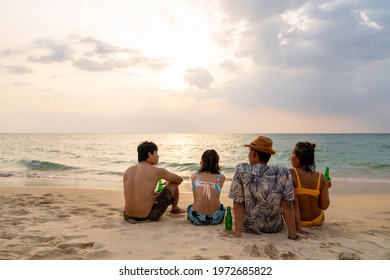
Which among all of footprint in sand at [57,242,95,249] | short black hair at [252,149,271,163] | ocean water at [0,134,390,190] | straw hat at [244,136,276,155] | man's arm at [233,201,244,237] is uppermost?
straw hat at [244,136,276,155]

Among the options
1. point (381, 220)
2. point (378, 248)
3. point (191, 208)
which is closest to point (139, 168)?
point (191, 208)

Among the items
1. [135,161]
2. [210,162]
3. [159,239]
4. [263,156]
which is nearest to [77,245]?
[159,239]

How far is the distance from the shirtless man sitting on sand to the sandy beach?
7.3 inches

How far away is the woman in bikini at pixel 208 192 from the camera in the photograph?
524cm

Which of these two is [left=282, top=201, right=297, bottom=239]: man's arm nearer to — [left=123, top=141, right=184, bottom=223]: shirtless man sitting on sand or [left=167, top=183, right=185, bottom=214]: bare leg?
[left=123, top=141, right=184, bottom=223]: shirtless man sitting on sand

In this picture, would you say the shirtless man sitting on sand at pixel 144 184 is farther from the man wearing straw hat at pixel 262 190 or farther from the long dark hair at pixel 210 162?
the man wearing straw hat at pixel 262 190

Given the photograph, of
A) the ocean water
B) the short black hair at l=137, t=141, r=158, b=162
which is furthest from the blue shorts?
the ocean water

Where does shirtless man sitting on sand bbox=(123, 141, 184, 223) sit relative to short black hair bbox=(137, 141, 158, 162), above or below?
below

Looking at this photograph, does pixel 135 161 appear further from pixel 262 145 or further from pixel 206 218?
pixel 262 145

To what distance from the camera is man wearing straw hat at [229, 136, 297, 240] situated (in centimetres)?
439

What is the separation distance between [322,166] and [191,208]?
1854 cm

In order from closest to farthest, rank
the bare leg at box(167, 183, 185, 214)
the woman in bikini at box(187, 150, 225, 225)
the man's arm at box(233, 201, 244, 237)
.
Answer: the man's arm at box(233, 201, 244, 237) → the woman in bikini at box(187, 150, 225, 225) → the bare leg at box(167, 183, 185, 214)

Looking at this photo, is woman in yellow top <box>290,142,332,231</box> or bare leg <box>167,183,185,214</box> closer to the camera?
woman in yellow top <box>290,142,332,231</box>
